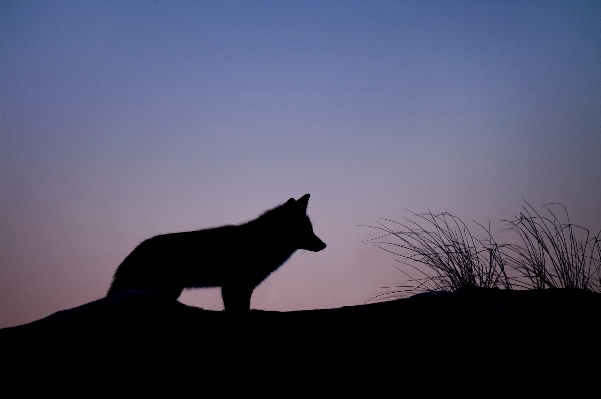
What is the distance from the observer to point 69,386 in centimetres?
88

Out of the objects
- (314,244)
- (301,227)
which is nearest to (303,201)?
(301,227)

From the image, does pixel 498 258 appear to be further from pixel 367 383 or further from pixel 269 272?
pixel 367 383

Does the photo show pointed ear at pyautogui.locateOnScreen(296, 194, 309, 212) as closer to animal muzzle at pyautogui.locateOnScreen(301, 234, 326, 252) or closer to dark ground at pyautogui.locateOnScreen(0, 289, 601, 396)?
Result: animal muzzle at pyautogui.locateOnScreen(301, 234, 326, 252)

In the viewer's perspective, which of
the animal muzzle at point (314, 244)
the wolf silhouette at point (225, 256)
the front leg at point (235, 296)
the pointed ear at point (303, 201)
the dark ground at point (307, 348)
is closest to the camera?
the dark ground at point (307, 348)

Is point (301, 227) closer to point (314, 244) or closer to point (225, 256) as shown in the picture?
point (314, 244)

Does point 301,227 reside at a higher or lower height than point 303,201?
lower

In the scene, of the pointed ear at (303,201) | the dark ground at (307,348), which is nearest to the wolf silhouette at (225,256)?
the pointed ear at (303,201)

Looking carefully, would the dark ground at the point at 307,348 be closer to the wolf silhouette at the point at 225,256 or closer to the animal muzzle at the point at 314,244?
the wolf silhouette at the point at 225,256

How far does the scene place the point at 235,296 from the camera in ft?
13.0

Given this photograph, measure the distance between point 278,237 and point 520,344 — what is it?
10.9 ft

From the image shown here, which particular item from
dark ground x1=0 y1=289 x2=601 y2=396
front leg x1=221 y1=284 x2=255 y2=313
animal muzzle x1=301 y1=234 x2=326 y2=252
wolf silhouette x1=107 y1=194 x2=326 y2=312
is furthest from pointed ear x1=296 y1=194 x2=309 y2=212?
dark ground x1=0 y1=289 x2=601 y2=396

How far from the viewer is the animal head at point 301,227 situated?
4527 mm

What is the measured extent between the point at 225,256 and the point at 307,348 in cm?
289

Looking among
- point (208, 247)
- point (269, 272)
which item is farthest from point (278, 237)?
point (208, 247)
